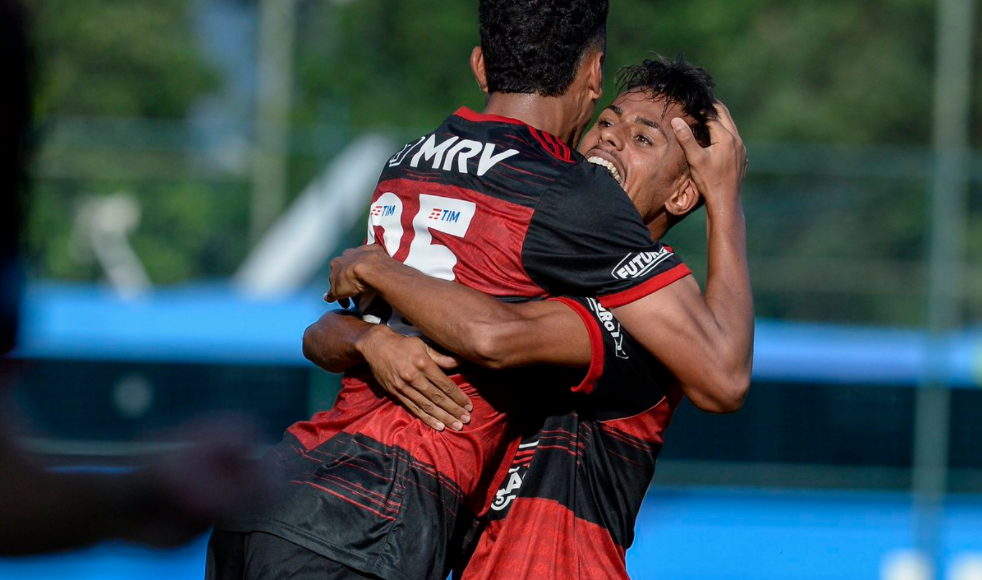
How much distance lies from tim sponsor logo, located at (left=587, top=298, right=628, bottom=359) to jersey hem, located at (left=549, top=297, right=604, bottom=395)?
0.09 feet

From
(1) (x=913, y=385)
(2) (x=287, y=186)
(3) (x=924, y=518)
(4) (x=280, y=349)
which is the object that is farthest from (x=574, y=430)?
(2) (x=287, y=186)

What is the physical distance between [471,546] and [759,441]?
19.5ft

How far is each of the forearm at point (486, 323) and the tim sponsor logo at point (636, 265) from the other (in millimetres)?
150

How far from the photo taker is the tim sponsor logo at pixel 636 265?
9.12ft

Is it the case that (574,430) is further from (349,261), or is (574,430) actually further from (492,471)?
(349,261)

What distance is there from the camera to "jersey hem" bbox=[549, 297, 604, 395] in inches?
110

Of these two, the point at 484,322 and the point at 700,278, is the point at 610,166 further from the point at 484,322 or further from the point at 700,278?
the point at 700,278

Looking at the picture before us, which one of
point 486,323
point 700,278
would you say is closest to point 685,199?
point 486,323

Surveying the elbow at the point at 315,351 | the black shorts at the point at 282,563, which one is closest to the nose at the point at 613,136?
the elbow at the point at 315,351

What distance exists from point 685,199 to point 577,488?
0.91m

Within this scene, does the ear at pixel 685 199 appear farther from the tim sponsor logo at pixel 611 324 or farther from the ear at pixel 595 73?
the tim sponsor logo at pixel 611 324

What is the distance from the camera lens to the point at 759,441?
342 inches

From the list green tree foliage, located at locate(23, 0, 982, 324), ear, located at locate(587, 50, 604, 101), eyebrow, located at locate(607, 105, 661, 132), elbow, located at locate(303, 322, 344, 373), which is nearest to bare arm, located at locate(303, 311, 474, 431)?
elbow, located at locate(303, 322, 344, 373)

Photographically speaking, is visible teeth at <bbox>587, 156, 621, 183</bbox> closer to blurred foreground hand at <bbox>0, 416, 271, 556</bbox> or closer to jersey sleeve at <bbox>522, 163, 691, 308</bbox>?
jersey sleeve at <bbox>522, 163, 691, 308</bbox>
